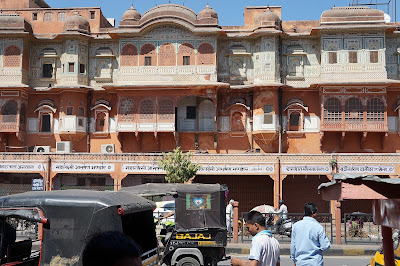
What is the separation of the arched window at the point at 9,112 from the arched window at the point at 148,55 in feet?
26.9

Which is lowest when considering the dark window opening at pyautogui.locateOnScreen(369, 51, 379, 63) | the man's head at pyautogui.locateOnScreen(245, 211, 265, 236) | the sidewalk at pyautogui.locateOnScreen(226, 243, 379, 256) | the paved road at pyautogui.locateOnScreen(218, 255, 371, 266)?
the paved road at pyautogui.locateOnScreen(218, 255, 371, 266)

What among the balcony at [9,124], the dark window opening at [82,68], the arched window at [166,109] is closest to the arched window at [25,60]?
the balcony at [9,124]

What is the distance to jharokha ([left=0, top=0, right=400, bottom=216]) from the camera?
2938 cm

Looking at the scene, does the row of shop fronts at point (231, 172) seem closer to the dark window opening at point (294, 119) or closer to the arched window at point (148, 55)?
the dark window opening at point (294, 119)

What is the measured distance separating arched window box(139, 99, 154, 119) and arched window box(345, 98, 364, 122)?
11334mm

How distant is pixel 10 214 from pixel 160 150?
2409 centimetres

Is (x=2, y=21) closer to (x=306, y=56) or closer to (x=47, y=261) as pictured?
(x=306, y=56)

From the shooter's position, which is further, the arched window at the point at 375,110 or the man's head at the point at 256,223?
the arched window at the point at 375,110

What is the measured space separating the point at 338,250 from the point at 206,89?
15680 mm

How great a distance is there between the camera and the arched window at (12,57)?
104 ft

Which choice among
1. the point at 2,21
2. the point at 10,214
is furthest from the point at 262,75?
the point at 10,214

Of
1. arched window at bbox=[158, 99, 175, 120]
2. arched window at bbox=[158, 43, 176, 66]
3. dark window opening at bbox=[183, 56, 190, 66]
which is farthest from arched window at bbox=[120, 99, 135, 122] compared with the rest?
dark window opening at bbox=[183, 56, 190, 66]

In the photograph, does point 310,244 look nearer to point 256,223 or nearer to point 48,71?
point 256,223

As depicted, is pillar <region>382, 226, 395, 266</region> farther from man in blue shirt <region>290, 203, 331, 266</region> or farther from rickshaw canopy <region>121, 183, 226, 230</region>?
rickshaw canopy <region>121, 183, 226, 230</region>
